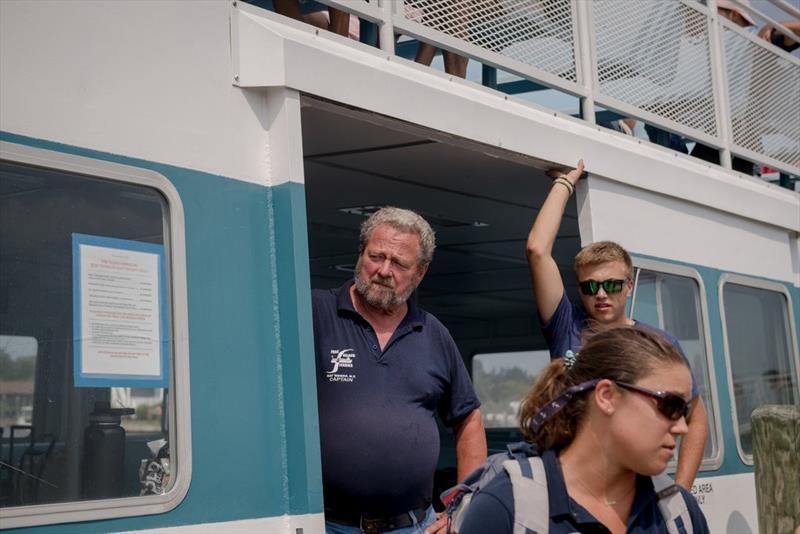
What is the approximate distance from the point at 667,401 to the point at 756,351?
4.40m

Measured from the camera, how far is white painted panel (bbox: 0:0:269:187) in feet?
9.90

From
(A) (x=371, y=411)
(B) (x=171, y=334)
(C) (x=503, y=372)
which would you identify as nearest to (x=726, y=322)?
(A) (x=371, y=411)

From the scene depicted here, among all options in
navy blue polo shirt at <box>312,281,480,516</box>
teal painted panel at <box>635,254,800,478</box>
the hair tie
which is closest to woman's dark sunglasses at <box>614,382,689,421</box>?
the hair tie

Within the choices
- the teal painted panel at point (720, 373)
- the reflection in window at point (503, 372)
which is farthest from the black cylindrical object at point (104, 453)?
the reflection in window at point (503, 372)

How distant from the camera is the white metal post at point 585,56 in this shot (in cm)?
543

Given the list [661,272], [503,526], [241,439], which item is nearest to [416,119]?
[241,439]

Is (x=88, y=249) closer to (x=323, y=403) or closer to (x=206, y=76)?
(x=206, y=76)

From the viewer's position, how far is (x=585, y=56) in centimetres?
545

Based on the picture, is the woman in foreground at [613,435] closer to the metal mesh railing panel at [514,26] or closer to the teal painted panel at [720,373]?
the metal mesh railing panel at [514,26]

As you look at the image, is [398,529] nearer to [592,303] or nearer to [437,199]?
[592,303]

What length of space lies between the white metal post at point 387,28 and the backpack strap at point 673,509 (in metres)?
2.31

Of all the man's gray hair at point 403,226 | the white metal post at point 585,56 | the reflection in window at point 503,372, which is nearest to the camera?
the man's gray hair at point 403,226

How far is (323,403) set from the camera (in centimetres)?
386

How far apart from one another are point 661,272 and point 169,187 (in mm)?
2950
